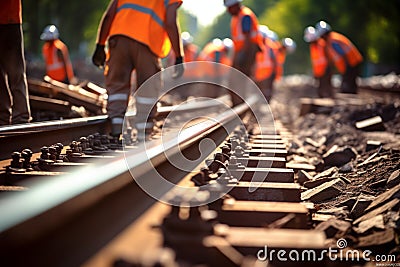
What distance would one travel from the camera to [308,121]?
34.4 ft

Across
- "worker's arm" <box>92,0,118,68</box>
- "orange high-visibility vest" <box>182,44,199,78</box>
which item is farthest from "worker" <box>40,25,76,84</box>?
"worker's arm" <box>92,0,118,68</box>

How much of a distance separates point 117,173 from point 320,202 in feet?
5.89

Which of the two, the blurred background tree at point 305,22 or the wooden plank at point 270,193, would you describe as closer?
the wooden plank at point 270,193

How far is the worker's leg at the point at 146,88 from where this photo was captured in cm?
582

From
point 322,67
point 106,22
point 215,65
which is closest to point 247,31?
point 106,22

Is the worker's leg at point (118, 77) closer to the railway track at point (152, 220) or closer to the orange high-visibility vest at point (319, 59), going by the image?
the railway track at point (152, 220)

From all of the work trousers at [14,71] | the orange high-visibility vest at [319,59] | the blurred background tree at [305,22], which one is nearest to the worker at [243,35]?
the work trousers at [14,71]

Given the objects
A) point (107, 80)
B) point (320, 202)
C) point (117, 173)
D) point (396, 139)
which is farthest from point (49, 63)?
point (117, 173)

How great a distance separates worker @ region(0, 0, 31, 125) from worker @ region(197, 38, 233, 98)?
1076 cm

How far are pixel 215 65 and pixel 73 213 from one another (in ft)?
56.0

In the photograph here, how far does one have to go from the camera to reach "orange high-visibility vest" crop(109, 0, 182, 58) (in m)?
5.73

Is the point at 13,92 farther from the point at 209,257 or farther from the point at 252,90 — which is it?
the point at 252,90

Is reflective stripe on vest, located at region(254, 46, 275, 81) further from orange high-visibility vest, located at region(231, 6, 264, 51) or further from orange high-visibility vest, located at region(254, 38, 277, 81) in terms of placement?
orange high-visibility vest, located at region(231, 6, 264, 51)

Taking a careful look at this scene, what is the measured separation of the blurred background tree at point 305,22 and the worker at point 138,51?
30157 mm
